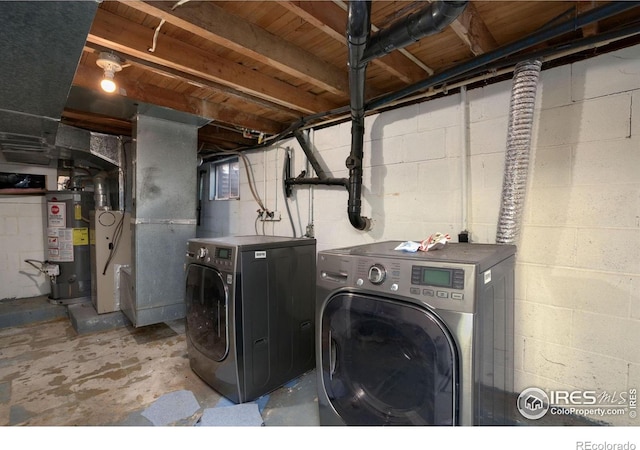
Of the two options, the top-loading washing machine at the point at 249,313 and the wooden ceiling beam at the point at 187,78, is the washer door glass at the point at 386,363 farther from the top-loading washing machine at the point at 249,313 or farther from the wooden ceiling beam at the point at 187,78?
the wooden ceiling beam at the point at 187,78

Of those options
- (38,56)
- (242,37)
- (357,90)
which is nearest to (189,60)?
(242,37)

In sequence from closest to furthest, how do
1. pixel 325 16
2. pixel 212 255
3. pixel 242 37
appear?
pixel 325 16, pixel 242 37, pixel 212 255

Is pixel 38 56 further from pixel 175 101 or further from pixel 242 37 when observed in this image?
pixel 175 101

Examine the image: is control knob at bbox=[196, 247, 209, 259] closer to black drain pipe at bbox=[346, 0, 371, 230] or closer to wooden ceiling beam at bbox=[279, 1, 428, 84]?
black drain pipe at bbox=[346, 0, 371, 230]

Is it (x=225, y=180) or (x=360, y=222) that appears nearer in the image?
(x=360, y=222)

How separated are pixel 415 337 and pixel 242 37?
174cm

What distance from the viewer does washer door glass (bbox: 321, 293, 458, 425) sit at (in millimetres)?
1069

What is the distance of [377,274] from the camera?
1.19 m

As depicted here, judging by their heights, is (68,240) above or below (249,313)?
above

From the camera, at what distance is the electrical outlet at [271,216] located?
3201mm

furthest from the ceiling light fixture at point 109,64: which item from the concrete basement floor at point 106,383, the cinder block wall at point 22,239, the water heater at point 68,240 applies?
the cinder block wall at point 22,239

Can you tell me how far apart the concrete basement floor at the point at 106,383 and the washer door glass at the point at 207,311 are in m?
0.31

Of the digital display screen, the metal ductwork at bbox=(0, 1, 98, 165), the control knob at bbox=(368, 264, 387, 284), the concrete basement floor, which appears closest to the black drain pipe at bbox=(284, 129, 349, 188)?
the control knob at bbox=(368, 264, 387, 284)

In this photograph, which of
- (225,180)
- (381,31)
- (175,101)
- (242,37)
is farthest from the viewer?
(225,180)
